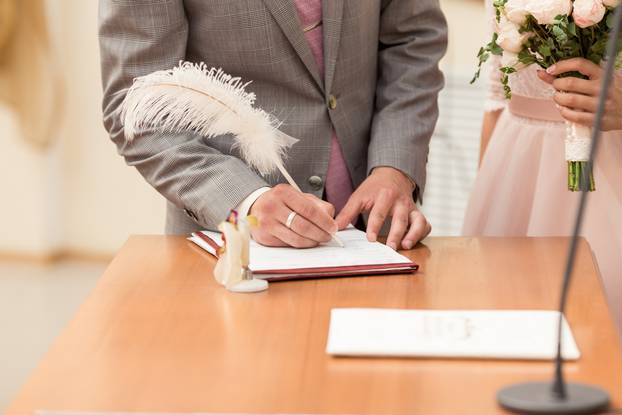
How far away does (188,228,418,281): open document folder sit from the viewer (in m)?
1.91

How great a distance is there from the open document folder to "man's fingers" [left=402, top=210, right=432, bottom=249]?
0.21ft

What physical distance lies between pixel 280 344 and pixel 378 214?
2.19 ft

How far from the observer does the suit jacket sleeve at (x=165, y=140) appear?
2.14 m

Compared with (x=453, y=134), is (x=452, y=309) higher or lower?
higher

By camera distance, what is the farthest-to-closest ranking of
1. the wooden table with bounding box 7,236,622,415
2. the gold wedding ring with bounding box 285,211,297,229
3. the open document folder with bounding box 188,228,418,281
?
the gold wedding ring with bounding box 285,211,297,229
the open document folder with bounding box 188,228,418,281
the wooden table with bounding box 7,236,622,415

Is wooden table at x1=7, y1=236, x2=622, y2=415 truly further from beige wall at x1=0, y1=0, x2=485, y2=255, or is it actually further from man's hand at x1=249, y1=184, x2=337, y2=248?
beige wall at x1=0, y1=0, x2=485, y2=255

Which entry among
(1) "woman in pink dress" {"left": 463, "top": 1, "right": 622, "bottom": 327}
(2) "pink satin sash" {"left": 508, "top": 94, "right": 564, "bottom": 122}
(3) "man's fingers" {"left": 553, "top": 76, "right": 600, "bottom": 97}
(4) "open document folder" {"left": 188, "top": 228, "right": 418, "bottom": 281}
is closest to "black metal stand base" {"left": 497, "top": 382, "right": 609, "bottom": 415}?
(4) "open document folder" {"left": 188, "top": 228, "right": 418, "bottom": 281}

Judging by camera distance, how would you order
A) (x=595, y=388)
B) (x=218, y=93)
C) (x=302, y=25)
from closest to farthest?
1. (x=595, y=388)
2. (x=218, y=93)
3. (x=302, y=25)

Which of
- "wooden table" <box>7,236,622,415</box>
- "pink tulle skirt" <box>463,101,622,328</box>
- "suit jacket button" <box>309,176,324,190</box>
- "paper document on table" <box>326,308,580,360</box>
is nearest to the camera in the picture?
"wooden table" <box>7,236,622,415</box>

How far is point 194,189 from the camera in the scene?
2.16 meters

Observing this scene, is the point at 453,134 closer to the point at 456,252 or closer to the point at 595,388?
the point at 456,252

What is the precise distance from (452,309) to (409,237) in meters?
0.43

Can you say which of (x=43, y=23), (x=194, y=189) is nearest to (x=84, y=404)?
(x=194, y=189)

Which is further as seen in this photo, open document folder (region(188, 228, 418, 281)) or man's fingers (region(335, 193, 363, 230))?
man's fingers (region(335, 193, 363, 230))
